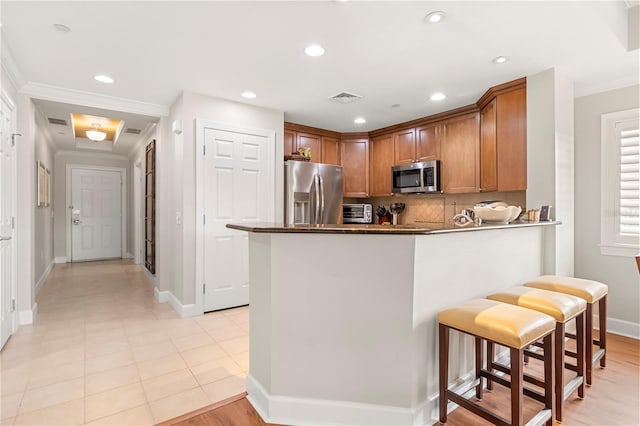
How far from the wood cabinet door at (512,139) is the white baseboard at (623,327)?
1.53 meters

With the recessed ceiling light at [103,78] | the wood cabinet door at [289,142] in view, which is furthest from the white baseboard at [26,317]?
the wood cabinet door at [289,142]

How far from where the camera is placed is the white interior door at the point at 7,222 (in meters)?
2.73

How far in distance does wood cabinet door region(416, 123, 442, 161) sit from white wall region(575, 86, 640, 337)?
1.46 metres

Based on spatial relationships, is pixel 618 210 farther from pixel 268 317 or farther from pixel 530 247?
pixel 268 317

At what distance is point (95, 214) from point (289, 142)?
544cm

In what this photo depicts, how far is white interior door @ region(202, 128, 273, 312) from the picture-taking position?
3.71m

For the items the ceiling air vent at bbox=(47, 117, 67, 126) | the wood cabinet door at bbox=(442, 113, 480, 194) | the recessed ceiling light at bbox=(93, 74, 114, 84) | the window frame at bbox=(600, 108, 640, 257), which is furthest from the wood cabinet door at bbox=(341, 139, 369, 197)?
the ceiling air vent at bbox=(47, 117, 67, 126)

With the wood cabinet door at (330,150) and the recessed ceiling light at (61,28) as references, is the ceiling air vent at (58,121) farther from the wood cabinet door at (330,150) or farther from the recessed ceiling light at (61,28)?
the wood cabinet door at (330,150)

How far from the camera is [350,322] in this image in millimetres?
1759

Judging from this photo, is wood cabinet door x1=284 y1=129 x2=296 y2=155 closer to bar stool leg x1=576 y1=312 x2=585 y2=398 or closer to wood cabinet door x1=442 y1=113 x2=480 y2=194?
wood cabinet door x1=442 y1=113 x2=480 y2=194

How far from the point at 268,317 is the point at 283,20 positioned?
187 centimetres

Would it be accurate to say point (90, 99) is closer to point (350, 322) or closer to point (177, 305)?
point (177, 305)

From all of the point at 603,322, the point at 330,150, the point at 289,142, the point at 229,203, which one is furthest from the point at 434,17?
the point at 330,150

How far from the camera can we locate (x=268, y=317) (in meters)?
1.84
